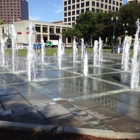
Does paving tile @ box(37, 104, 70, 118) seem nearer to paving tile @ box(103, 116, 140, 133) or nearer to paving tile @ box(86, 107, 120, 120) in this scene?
paving tile @ box(86, 107, 120, 120)

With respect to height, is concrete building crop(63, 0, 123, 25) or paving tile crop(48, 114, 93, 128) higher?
concrete building crop(63, 0, 123, 25)

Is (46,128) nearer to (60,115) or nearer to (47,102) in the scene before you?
(60,115)

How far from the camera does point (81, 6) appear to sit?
3848 inches

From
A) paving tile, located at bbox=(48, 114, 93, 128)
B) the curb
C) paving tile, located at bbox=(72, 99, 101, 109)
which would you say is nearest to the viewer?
the curb

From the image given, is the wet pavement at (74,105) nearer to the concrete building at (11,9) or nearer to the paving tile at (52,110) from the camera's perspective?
the paving tile at (52,110)

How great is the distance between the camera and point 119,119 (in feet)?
14.9

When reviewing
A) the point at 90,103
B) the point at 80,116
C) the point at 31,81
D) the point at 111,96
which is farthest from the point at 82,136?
the point at 31,81

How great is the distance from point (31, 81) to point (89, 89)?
2.98m

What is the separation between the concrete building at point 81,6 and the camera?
311 feet

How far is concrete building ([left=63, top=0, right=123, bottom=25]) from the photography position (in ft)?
311

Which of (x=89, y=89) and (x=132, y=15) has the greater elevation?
(x=132, y=15)

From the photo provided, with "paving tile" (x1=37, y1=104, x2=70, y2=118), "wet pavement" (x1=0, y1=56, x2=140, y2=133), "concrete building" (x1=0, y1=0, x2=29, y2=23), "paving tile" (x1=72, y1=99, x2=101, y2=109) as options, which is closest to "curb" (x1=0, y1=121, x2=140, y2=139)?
"wet pavement" (x1=0, y1=56, x2=140, y2=133)

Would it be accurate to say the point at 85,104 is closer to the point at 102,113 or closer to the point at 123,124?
the point at 102,113

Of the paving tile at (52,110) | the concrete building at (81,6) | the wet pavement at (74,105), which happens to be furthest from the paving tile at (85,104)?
the concrete building at (81,6)
